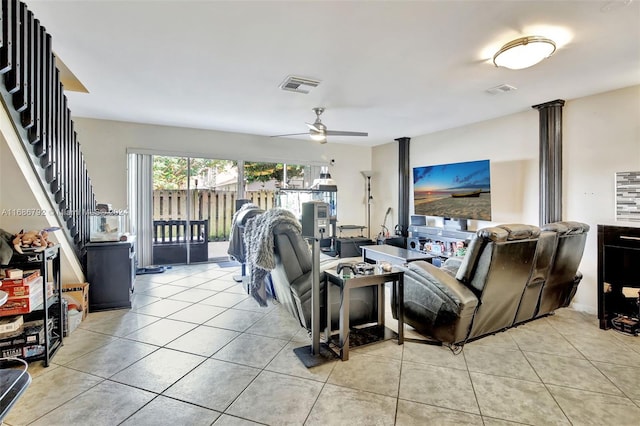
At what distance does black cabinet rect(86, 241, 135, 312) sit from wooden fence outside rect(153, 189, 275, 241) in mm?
2274

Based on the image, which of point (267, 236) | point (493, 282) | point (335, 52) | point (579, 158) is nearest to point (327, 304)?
point (267, 236)

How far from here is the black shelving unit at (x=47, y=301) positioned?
226cm

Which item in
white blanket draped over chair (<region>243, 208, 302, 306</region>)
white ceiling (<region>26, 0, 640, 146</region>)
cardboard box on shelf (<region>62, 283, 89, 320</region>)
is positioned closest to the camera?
white ceiling (<region>26, 0, 640, 146</region>)

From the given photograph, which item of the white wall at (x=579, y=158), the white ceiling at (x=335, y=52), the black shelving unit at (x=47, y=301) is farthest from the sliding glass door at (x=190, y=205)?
the white wall at (x=579, y=158)

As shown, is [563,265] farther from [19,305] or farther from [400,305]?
[19,305]

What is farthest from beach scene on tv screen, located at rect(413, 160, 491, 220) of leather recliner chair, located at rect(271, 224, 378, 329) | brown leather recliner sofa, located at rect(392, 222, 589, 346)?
leather recliner chair, located at rect(271, 224, 378, 329)

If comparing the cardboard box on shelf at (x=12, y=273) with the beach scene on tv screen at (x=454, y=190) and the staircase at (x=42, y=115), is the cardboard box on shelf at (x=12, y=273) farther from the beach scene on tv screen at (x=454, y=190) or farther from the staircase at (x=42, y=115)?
the beach scene on tv screen at (x=454, y=190)

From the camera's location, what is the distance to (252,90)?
11.5 feet

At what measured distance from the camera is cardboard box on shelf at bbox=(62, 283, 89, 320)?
120 inches

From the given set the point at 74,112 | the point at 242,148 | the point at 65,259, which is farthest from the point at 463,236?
→ the point at 74,112

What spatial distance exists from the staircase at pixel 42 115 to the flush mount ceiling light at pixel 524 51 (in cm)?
325

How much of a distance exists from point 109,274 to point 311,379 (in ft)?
8.59

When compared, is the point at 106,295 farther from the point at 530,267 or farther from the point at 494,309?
the point at 530,267

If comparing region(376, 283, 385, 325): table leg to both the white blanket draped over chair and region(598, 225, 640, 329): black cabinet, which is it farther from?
region(598, 225, 640, 329): black cabinet
